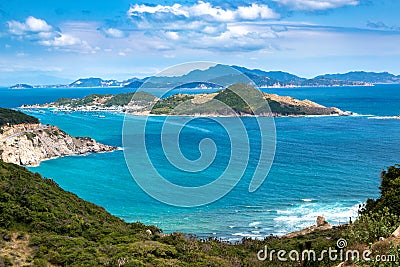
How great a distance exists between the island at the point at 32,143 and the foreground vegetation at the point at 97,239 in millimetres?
35414

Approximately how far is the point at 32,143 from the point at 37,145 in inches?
39.3

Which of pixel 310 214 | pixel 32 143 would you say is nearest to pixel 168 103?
pixel 32 143

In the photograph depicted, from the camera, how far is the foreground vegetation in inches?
598

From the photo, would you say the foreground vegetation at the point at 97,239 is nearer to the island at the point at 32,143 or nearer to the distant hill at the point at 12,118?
the island at the point at 32,143

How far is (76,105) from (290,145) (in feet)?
313

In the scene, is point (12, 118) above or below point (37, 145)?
above

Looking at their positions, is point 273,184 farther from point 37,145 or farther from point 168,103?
point 168,103

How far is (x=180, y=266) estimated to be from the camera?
15898mm

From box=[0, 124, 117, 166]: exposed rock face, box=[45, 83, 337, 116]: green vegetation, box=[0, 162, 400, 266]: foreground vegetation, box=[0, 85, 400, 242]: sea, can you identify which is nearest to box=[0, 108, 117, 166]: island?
box=[0, 124, 117, 166]: exposed rock face

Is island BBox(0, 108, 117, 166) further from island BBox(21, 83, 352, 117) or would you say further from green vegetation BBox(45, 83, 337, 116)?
island BBox(21, 83, 352, 117)

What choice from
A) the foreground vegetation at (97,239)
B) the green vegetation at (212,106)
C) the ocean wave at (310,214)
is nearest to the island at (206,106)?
the green vegetation at (212,106)

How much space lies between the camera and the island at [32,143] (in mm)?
57994

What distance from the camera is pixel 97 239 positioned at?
62.1 feet

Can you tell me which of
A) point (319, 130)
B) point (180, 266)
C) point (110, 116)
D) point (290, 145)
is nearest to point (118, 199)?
point (180, 266)
